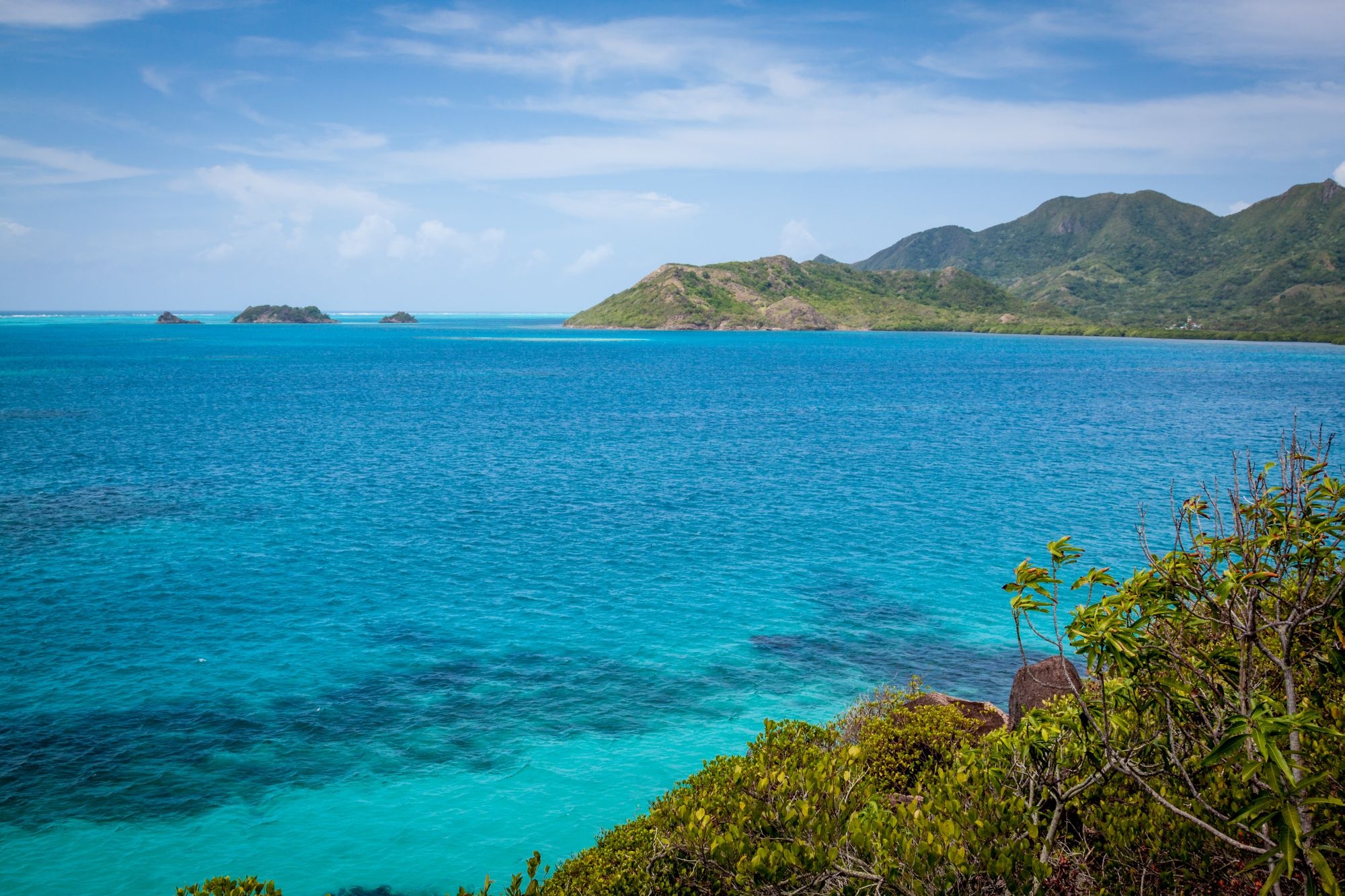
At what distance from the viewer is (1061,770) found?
42.9 ft

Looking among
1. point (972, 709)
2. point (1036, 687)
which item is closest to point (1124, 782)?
point (1036, 687)

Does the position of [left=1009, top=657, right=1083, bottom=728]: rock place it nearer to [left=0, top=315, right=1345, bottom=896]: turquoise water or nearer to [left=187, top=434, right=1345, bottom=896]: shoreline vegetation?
[left=0, top=315, right=1345, bottom=896]: turquoise water

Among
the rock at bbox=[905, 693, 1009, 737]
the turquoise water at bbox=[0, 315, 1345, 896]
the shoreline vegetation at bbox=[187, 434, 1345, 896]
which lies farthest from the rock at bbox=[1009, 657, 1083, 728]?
the shoreline vegetation at bbox=[187, 434, 1345, 896]

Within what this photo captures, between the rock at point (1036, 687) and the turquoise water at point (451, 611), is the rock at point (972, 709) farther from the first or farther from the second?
the turquoise water at point (451, 611)

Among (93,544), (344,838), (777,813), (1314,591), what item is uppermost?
(1314,591)

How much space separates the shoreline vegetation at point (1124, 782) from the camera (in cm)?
993

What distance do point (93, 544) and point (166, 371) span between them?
139331 mm

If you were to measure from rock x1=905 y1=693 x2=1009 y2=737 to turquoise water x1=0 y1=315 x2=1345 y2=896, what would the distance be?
5197mm

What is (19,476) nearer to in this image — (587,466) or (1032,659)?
(587,466)

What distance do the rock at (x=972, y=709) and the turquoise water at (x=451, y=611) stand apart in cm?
520

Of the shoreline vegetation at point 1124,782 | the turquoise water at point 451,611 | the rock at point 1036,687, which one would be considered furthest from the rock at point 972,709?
the shoreline vegetation at point 1124,782

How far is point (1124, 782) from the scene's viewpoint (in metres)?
13.8

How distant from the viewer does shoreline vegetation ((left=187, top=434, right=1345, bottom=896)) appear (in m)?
9.93

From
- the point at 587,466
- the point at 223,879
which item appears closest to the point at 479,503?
the point at 587,466
